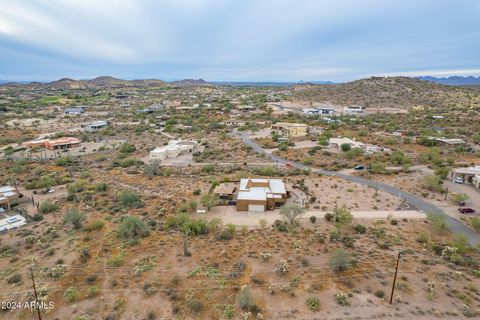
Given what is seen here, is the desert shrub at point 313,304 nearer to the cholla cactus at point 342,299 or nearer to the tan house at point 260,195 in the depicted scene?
A: the cholla cactus at point 342,299

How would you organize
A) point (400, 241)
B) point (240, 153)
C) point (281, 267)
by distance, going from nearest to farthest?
1. point (281, 267)
2. point (400, 241)
3. point (240, 153)

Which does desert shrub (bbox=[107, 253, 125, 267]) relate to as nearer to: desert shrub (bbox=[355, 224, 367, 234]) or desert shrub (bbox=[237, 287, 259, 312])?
desert shrub (bbox=[237, 287, 259, 312])

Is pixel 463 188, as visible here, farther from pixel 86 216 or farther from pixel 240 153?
pixel 86 216

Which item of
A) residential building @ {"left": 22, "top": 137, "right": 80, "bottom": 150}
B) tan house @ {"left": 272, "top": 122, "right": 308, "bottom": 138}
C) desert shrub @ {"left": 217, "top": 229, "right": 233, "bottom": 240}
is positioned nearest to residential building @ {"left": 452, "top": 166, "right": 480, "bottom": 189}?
desert shrub @ {"left": 217, "top": 229, "right": 233, "bottom": 240}

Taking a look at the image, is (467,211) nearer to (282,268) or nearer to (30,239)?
(282,268)

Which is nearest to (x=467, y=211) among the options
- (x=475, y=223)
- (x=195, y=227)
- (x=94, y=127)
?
(x=475, y=223)

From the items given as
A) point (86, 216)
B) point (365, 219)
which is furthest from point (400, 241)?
point (86, 216)
